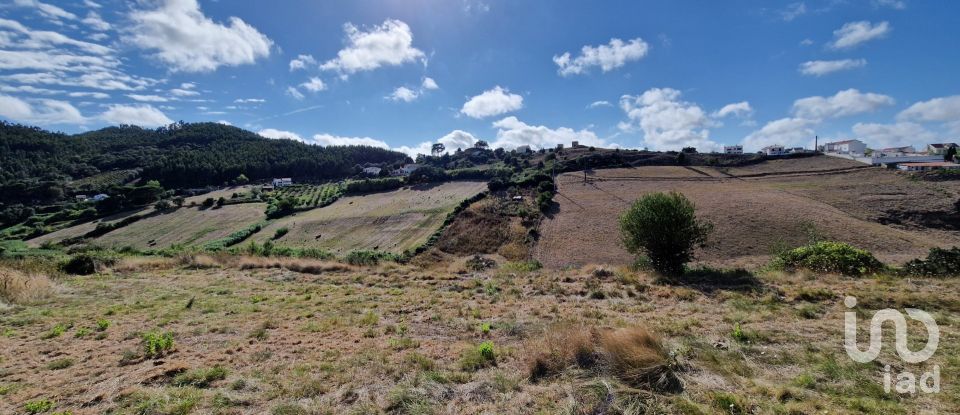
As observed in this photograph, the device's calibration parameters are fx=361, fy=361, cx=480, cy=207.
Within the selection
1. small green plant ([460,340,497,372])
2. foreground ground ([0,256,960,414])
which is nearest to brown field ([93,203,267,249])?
foreground ground ([0,256,960,414])

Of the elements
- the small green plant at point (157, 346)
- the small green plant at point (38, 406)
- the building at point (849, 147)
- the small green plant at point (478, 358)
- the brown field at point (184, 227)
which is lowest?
the brown field at point (184, 227)

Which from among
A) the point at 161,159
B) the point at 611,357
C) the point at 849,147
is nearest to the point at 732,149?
the point at 849,147

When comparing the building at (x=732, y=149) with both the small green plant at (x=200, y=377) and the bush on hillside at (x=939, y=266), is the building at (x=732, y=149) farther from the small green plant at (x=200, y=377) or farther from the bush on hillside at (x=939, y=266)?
the small green plant at (x=200, y=377)

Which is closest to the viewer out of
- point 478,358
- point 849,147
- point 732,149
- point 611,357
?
point 611,357

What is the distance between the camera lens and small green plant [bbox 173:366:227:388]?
7.13 m

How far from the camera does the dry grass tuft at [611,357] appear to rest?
640 centimetres

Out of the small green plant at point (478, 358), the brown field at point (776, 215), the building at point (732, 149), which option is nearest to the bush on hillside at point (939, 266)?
the brown field at point (776, 215)

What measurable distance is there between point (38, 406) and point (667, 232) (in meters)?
24.3

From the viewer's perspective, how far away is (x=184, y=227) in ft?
198

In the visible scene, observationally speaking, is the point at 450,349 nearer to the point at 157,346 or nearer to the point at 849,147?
the point at 157,346

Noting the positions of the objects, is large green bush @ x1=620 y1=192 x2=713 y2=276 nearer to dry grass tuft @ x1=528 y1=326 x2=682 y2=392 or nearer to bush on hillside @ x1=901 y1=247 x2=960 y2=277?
bush on hillside @ x1=901 y1=247 x2=960 y2=277

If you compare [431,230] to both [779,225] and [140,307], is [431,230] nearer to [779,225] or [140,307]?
[140,307]

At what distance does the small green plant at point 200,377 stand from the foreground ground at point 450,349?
0.03m

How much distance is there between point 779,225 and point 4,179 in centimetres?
17373
